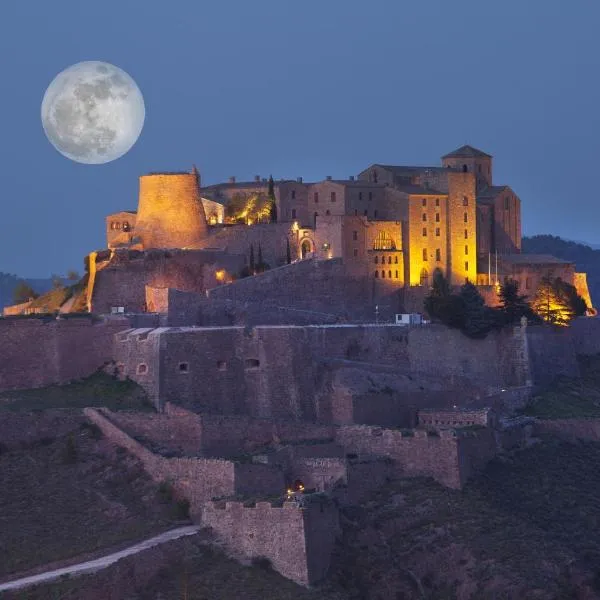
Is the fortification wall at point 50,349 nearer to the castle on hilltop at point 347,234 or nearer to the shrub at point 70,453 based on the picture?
the shrub at point 70,453

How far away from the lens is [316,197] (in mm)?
73312

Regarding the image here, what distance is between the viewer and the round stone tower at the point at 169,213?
70.1m

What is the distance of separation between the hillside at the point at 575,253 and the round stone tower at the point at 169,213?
201ft

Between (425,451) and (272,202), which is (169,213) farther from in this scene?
(425,451)

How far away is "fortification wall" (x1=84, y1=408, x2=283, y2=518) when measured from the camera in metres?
48.0

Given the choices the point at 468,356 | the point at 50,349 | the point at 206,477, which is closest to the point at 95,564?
the point at 206,477

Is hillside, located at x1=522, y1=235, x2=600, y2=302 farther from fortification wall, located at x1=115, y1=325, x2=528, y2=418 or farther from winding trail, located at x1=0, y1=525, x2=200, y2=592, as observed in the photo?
winding trail, located at x1=0, y1=525, x2=200, y2=592

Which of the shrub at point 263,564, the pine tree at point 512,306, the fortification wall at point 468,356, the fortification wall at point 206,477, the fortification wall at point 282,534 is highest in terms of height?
the pine tree at point 512,306

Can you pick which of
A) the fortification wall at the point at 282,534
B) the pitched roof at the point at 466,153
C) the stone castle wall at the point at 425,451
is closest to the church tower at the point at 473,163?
the pitched roof at the point at 466,153

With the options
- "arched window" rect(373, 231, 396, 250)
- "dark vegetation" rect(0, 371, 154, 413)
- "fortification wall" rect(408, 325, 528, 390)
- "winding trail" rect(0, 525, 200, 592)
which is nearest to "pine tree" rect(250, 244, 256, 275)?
"arched window" rect(373, 231, 396, 250)

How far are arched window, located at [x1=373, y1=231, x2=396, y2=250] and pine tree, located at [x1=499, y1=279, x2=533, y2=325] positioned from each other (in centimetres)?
483

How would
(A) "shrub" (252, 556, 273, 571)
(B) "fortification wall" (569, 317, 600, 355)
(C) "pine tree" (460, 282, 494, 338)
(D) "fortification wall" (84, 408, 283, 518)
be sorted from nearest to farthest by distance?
(A) "shrub" (252, 556, 273, 571) < (D) "fortification wall" (84, 408, 283, 518) < (C) "pine tree" (460, 282, 494, 338) < (B) "fortification wall" (569, 317, 600, 355)

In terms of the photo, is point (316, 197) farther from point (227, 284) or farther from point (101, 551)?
point (101, 551)

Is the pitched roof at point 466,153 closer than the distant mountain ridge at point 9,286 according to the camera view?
Yes
